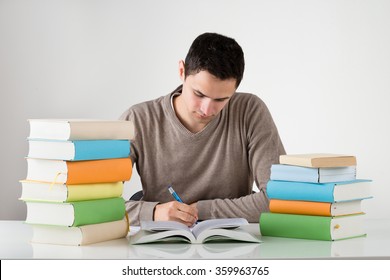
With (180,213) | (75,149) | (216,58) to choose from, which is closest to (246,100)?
(216,58)

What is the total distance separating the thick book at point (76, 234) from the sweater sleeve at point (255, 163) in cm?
61

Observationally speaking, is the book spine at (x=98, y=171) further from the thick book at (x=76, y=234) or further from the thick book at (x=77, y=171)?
the thick book at (x=76, y=234)

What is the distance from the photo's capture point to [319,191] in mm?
1981

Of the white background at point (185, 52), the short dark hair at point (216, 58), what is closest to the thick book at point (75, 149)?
the short dark hair at point (216, 58)

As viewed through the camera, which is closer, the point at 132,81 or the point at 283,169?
the point at 283,169

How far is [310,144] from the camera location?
5.21 m

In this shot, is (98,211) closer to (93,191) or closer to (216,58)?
(93,191)

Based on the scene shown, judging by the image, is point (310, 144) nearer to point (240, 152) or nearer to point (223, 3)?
point (223, 3)

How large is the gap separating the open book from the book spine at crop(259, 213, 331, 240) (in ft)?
0.32

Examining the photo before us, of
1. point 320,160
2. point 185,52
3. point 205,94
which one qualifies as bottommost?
point 320,160

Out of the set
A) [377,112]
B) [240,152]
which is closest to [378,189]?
[377,112]

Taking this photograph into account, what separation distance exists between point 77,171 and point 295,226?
0.64 metres

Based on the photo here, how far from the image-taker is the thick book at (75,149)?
1.90 metres
